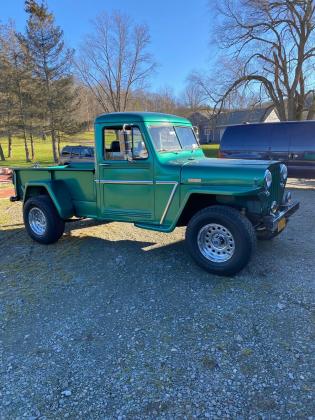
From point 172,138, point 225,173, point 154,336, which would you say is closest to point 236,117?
point 172,138

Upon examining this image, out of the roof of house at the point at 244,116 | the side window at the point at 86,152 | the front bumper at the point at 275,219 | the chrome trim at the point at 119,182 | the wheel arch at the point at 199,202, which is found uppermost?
the roof of house at the point at 244,116

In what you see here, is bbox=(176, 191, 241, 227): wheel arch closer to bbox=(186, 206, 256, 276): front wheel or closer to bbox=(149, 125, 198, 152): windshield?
bbox=(186, 206, 256, 276): front wheel

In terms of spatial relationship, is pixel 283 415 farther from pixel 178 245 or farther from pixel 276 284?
pixel 178 245

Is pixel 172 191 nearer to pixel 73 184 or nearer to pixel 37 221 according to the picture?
pixel 73 184

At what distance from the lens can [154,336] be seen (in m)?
2.85

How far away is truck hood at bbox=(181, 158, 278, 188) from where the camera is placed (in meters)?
3.59

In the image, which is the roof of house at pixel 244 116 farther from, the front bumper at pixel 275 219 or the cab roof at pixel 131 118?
the front bumper at pixel 275 219

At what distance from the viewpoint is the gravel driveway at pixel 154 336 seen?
2.17 meters

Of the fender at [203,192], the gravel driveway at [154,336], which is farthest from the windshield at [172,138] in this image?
the gravel driveway at [154,336]

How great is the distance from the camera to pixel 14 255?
489 centimetres

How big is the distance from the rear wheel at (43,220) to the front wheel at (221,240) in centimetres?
234

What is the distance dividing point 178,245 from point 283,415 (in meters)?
3.15

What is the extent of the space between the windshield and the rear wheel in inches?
82.1

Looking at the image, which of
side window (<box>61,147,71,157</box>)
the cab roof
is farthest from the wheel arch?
side window (<box>61,147,71,157</box>)
